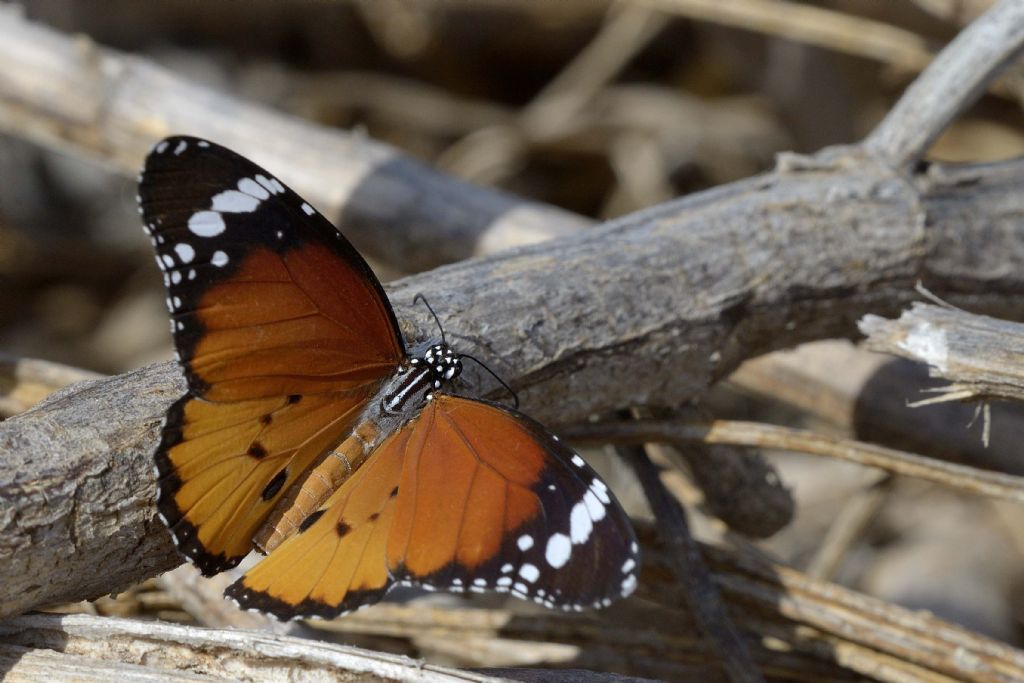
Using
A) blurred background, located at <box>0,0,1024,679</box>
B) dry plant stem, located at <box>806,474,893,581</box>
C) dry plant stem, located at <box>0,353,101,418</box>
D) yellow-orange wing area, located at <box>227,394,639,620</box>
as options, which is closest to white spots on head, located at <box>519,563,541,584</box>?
yellow-orange wing area, located at <box>227,394,639,620</box>

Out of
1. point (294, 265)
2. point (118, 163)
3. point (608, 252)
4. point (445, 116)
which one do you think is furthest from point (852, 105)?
point (294, 265)

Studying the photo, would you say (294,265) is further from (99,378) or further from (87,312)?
(87,312)

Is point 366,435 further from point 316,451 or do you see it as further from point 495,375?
point 495,375

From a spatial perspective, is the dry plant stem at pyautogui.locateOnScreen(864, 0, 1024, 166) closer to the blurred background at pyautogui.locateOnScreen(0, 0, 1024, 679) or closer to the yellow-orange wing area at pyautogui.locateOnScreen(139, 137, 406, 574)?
the yellow-orange wing area at pyautogui.locateOnScreen(139, 137, 406, 574)

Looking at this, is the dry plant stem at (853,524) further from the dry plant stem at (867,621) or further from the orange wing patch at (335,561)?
the orange wing patch at (335,561)

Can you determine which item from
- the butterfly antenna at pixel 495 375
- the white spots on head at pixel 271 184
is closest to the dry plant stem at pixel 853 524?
the butterfly antenna at pixel 495 375

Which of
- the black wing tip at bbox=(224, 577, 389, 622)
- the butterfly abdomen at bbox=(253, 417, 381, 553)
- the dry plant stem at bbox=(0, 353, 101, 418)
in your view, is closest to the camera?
the black wing tip at bbox=(224, 577, 389, 622)

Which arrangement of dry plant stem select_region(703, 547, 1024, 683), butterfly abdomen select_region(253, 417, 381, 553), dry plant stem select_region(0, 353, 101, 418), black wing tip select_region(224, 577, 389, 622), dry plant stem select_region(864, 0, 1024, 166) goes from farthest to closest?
1. dry plant stem select_region(864, 0, 1024, 166)
2. dry plant stem select_region(0, 353, 101, 418)
3. dry plant stem select_region(703, 547, 1024, 683)
4. butterfly abdomen select_region(253, 417, 381, 553)
5. black wing tip select_region(224, 577, 389, 622)
